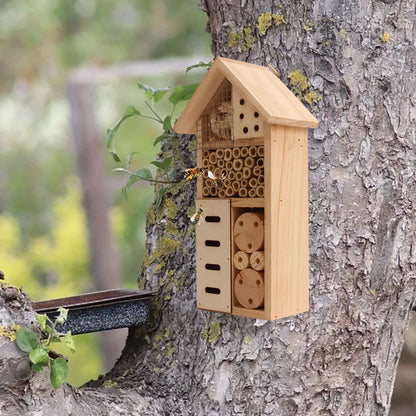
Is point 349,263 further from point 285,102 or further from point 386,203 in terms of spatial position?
point 285,102

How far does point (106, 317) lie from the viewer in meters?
1.25

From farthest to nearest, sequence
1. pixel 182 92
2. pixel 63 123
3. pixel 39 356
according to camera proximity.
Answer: pixel 63 123, pixel 182 92, pixel 39 356

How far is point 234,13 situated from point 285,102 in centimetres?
29

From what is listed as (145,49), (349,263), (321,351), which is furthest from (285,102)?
(145,49)

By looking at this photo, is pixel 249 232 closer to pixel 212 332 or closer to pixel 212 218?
pixel 212 218

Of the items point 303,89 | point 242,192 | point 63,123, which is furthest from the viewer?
point 63,123

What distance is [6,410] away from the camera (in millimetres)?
989

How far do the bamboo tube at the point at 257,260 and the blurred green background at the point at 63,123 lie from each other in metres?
3.55

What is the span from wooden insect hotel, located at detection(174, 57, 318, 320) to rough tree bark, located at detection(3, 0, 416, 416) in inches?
3.1

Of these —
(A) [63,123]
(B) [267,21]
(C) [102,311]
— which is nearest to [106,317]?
(C) [102,311]

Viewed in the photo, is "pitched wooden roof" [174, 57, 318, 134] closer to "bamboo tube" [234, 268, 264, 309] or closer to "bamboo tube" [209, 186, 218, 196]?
"bamboo tube" [209, 186, 218, 196]

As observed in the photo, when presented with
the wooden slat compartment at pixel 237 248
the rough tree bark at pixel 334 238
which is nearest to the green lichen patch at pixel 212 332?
the rough tree bark at pixel 334 238

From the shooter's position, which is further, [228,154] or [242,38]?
[242,38]

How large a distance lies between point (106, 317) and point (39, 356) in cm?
29
